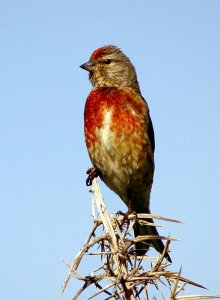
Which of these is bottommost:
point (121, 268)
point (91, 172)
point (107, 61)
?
point (121, 268)

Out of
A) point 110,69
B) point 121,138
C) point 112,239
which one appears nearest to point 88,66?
point 110,69

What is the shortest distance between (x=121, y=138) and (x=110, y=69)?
1087 millimetres

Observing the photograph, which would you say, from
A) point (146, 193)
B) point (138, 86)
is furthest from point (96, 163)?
point (138, 86)

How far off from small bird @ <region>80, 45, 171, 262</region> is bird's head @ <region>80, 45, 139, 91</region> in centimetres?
1

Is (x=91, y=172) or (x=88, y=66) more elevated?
(x=88, y=66)

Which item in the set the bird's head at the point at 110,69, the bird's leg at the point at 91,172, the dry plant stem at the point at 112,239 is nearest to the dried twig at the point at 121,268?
the dry plant stem at the point at 112,239

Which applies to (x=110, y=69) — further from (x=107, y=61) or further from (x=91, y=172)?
(x=91, y=172)

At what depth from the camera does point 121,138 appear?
4836 millimetres

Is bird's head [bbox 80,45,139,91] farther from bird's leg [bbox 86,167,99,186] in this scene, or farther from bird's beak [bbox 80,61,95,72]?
bird's leg [bbox 86,167,99,186]

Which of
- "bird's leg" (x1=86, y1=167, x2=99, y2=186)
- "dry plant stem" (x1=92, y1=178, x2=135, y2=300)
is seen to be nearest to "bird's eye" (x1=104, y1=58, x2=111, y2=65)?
"bird's leg" (x1=86, y1=167, x2=99, y2=186)

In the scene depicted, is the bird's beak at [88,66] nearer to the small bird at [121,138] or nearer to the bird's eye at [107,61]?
the small bird at [121,138]

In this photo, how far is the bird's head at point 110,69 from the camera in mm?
5523

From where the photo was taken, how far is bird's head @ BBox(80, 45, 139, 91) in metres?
5.52

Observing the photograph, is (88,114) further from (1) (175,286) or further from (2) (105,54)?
(1) (175,286)
